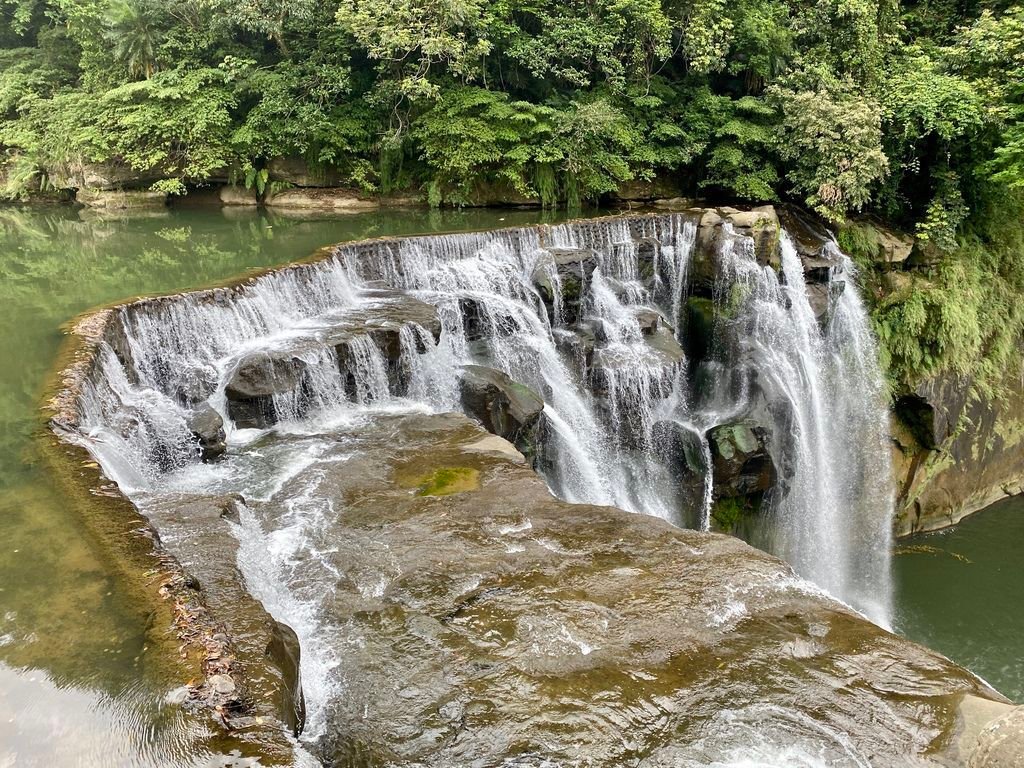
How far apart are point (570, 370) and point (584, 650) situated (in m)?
7.32

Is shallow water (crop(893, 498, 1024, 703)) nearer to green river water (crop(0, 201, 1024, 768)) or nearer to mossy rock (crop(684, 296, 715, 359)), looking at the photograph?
green river water (crop(0, 201, 1024, 768))

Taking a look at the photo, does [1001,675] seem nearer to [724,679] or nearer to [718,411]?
[718,411]

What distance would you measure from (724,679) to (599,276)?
9.77m

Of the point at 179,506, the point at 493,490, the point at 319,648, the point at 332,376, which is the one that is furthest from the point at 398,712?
the point at 332,376

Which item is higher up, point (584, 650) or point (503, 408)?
point (503, 408)

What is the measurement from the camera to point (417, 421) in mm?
8773


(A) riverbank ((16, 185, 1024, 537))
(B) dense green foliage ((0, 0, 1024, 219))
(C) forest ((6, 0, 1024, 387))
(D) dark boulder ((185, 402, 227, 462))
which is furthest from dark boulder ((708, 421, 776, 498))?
(D) dark boulder ((185, 402, 227, 462))

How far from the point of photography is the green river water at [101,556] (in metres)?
3.42

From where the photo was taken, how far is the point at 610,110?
59.0ft

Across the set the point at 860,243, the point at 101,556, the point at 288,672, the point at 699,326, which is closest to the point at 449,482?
the point at 288,672

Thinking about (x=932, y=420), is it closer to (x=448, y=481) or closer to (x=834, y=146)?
(x=834, y=146)

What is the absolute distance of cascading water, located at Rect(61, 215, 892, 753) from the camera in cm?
888

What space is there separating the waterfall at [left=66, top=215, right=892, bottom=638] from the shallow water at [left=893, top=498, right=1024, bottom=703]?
562mm

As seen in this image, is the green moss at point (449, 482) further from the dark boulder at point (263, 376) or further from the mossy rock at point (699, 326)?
the mossy rock at point (699, 326)
